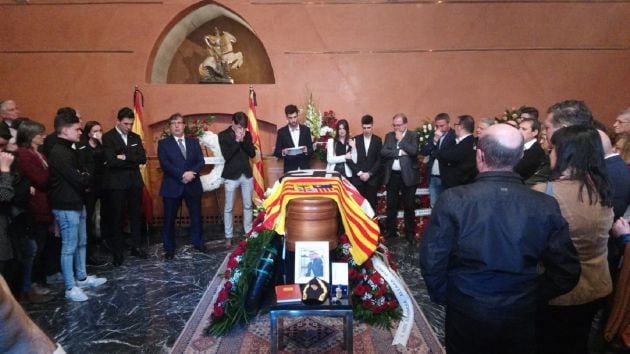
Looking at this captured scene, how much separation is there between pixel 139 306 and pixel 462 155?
3.39 meters

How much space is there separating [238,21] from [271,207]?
444cm

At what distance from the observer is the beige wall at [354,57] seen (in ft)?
18.4

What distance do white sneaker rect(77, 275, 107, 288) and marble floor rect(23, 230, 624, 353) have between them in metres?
0.06

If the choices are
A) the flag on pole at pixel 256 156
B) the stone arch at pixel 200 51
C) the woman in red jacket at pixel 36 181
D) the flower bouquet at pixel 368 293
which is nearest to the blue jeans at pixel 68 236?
the woman in red jacket at pixel 36 181

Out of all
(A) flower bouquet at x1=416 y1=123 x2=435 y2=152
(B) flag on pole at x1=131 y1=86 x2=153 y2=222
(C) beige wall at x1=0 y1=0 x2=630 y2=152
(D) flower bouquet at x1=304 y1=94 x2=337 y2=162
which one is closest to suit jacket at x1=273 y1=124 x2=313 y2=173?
(D) flower bouquet at x1=304 y1=94 x2=337 y2=162

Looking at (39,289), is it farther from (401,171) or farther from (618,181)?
(618,181)

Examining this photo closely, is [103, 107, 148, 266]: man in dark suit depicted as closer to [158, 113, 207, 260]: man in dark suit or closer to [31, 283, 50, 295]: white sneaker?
[158, 113, 207, 260]: man in dark suit

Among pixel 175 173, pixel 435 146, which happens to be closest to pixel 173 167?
pixel 175 173

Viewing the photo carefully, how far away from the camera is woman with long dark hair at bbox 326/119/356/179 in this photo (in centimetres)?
497

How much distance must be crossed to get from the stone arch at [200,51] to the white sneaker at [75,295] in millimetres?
3516

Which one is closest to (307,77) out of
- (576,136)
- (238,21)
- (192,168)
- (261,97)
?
(261,97)

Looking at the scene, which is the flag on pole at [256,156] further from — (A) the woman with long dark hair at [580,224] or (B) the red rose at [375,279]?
(A) the woman with long dark hair at [580,224]

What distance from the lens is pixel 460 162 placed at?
4230 mm

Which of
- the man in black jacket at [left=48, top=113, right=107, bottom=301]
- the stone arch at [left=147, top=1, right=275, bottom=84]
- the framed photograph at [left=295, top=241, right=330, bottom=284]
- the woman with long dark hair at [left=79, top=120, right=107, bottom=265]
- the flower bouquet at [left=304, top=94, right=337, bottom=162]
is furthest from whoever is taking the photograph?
the stone arch at [left=147, top=1, right=275, bottom=84]
